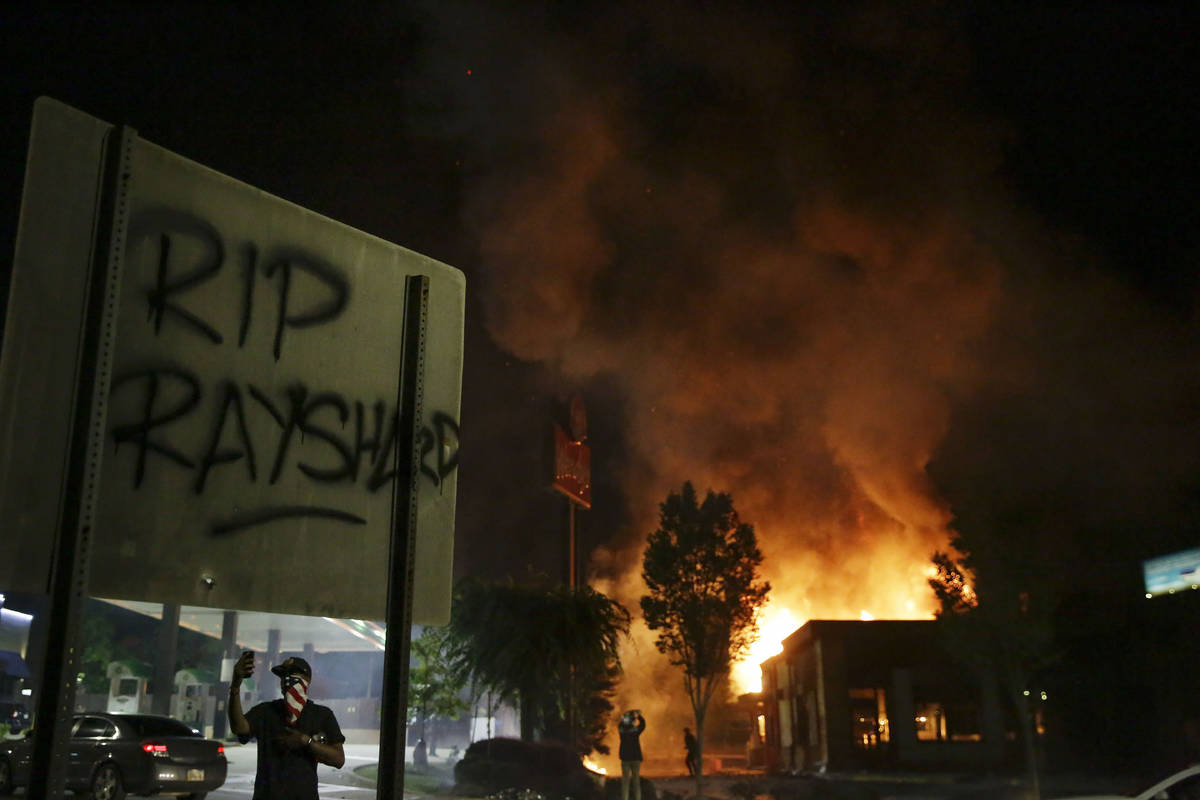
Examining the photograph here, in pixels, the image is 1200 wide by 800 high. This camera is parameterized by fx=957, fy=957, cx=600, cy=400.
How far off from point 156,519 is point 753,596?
3091 cm

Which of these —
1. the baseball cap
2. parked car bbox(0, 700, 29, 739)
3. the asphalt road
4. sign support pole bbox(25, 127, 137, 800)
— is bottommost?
the asphalt road

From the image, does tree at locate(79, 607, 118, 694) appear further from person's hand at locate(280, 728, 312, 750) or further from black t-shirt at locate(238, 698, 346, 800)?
person's hand at locate(280, 728, 312, 750)

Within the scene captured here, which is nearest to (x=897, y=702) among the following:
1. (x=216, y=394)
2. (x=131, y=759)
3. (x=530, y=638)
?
(x=530, y=638)

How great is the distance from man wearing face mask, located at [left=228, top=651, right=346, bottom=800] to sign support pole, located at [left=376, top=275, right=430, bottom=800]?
1421mm

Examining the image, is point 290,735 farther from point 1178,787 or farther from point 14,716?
point 14,716

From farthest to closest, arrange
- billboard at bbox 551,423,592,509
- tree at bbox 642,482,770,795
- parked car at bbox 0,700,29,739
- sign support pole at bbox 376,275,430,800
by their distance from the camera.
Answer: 1. billboard at bbox 551,423,592,509
2. parked car at bbox 0,700,29,739
3. tree at bbox 642,482,770,795
4. sign support pole at bbox 376,275,430,800

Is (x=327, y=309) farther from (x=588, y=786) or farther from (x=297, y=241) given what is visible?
(x=588, y=786)

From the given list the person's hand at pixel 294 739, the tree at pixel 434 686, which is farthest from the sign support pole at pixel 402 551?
the tree at pixel 434 686

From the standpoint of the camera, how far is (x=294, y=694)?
4.34 m

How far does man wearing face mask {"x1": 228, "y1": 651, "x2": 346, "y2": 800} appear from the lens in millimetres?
4332

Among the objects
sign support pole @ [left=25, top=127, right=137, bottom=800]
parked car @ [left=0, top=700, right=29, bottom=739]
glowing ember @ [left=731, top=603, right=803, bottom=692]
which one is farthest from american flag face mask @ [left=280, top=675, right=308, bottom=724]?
glowing ember @ [left=731, top=603, right=803, bottom=692]

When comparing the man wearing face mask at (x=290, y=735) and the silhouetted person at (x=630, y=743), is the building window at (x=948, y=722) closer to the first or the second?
the silhouetted person at (x=630, y=743)

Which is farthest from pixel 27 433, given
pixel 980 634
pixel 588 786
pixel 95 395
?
pixel 980 634

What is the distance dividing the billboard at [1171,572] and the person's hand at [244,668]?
125ft
